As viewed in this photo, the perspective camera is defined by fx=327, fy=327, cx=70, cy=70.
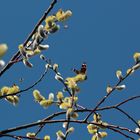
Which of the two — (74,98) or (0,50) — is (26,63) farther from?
(0,50)

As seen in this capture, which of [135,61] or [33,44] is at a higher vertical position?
[33,44]

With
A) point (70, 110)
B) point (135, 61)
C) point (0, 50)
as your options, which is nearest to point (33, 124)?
point (70, 110)

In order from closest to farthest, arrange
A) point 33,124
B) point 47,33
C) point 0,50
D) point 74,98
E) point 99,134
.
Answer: point 0,50, point 33,124, point 74,98, point 47,33, point 99,134

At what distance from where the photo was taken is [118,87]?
3.83 m

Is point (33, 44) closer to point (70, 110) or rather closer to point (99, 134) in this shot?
point (70, 110)

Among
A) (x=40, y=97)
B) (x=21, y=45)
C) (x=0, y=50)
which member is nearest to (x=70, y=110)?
(x=40, y=97)

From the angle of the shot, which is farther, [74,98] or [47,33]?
[47,33]

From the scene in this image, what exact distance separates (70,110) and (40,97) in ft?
2.11

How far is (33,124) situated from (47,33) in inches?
43.5

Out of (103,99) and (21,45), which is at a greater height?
(21,45)

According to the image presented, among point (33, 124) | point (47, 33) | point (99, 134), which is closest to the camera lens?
point (33, 124)

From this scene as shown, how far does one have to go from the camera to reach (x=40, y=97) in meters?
3.83

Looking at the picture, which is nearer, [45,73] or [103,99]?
[103,99]

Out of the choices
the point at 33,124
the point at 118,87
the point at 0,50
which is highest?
the point at 118,87
